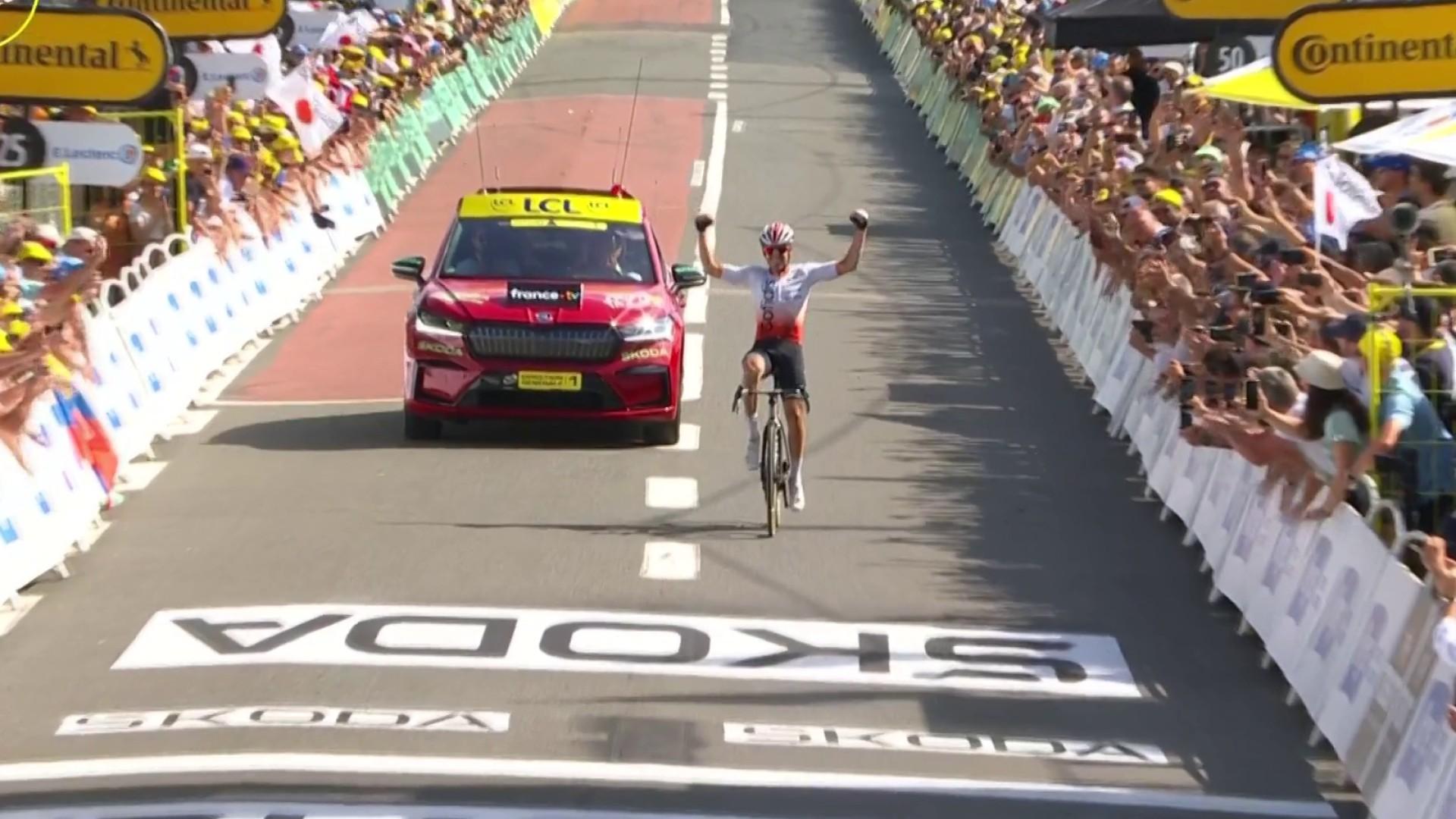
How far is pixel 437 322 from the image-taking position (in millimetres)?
18719

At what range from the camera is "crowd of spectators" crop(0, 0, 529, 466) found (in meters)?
15.9

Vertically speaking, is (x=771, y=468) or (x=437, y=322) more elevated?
(x=771, y=468)

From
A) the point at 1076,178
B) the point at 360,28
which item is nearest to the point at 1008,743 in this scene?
the point at 1076,178

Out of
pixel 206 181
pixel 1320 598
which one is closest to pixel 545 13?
pixel 206 181

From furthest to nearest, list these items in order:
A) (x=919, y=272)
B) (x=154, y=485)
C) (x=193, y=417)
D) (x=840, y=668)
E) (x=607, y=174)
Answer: (x=607, y=174) → (x=919, y=272) → (x=193, y=417) → (x=154, y=485) → (x=840, y=668)

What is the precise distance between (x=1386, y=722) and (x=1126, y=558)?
506 centimetres

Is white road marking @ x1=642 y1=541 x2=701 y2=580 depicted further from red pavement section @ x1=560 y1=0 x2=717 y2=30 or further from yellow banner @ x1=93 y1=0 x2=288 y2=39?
red pavement section @ x1=560 y1=0 x2=717 y2=30

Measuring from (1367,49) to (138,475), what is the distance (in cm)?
937

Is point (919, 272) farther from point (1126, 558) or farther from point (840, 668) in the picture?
point (840, 668)

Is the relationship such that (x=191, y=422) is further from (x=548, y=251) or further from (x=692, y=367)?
(x=692, y=367)

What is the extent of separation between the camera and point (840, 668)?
500 inches

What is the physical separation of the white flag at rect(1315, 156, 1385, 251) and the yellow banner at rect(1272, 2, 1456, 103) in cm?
382

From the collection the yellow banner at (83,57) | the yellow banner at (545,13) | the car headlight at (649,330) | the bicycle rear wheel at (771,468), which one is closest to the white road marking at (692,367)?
the car headlight at (649,330)

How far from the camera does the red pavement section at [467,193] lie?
22656 millimetres
